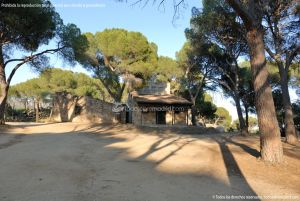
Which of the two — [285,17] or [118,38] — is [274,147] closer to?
[285,17]

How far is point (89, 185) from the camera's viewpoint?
6539mm

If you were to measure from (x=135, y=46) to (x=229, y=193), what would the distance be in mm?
25432

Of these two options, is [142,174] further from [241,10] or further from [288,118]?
[288,118]

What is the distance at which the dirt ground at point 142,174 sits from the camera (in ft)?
19.9

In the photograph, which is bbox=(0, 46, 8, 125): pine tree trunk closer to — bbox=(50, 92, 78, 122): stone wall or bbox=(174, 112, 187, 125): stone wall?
bbox=(50, 92, 78, 122): stone wall

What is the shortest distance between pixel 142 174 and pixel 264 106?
13.4ft

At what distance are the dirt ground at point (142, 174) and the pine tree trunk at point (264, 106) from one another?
0.41 metres

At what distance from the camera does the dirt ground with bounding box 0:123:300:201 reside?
6070 mm

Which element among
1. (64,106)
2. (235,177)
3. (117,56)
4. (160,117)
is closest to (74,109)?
(64,106)

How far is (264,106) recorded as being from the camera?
9234mm

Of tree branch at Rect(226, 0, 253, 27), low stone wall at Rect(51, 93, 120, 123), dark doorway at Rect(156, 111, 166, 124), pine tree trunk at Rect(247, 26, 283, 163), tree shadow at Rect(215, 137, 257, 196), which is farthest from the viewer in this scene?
dark doorway at Rect(156, 111, 166, 124)

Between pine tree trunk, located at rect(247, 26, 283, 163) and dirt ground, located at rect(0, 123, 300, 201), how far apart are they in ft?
1.33

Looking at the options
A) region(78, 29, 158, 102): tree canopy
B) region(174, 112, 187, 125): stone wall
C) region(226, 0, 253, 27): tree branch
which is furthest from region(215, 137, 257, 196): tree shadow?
region(78, 29, 158, 102): tree canopy

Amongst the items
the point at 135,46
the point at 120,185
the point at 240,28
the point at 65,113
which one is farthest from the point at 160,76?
the point at 120,185
